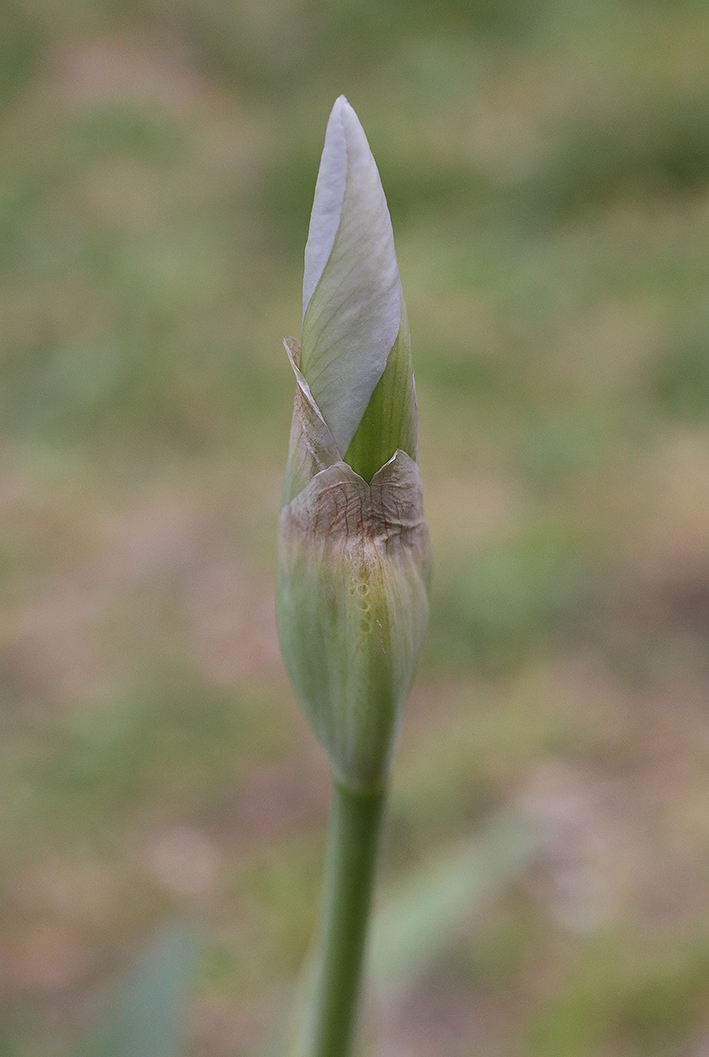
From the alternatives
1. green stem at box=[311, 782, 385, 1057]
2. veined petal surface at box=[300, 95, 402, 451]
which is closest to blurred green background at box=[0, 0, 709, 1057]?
green stem at box=[311, 782, 385, 1057]

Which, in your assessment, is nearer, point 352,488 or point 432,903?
point 352,488

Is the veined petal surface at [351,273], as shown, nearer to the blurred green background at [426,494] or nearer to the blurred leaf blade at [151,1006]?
the blurred leaf blade at [151,1006]

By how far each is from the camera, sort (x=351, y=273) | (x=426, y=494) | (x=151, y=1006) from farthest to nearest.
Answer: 1. (x=426, y=494)
2. (x=151, y=1006)
3. (x=351, y=273)

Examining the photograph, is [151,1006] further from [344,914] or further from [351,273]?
[351,273]

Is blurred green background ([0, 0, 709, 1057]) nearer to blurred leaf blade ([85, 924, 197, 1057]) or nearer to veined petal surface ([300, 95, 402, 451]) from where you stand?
blurred leaf blade ([85, 924, 197, 1057])

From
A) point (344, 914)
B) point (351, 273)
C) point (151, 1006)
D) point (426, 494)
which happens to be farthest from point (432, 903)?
point (426, 494)

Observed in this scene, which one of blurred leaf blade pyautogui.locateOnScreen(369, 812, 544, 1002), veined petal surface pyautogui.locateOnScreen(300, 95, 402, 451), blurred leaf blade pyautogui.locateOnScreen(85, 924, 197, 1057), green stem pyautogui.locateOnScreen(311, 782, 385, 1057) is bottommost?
blurred leaf blade pyautogui.locateOnScreen(85, 924, 197, 1057)

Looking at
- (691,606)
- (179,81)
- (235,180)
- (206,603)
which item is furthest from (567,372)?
(179,81)
